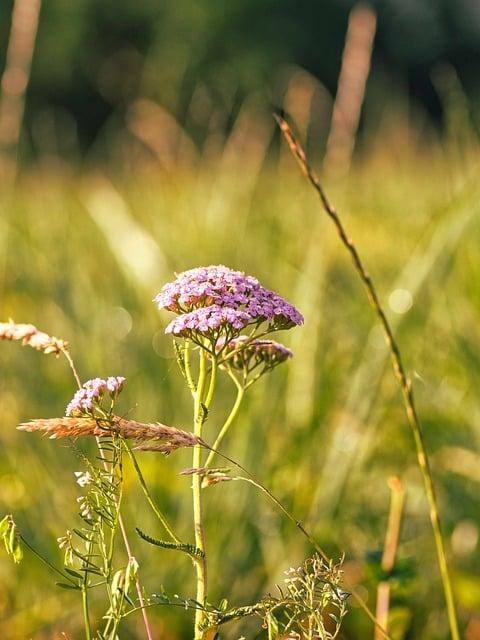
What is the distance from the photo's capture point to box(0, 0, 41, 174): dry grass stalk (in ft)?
7.42

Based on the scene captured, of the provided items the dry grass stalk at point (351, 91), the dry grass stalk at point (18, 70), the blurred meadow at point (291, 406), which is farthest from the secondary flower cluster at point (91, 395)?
the dry grass stalk at point (18, 70)

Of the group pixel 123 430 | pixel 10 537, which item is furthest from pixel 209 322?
pixel 10 537

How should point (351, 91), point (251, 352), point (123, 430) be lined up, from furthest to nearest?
point (351, 91) < point (251, 352) < point (123, 430)

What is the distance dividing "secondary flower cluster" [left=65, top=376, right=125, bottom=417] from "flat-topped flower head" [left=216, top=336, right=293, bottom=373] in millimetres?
98

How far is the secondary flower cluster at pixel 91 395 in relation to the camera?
806 millimetres

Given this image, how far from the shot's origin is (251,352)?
966 mm

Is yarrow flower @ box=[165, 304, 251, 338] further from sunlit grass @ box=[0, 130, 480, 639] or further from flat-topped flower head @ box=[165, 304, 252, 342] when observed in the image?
sunlit grass @ box=[0, 130, 480, 639]

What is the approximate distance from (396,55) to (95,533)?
30.7m

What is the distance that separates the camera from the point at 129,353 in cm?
258

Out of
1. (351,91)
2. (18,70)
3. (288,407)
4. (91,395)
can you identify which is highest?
(18,70)

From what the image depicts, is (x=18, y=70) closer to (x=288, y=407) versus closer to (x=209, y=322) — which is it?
(x=288, y=407)

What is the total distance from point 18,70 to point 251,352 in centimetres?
163

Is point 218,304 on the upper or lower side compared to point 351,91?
lower

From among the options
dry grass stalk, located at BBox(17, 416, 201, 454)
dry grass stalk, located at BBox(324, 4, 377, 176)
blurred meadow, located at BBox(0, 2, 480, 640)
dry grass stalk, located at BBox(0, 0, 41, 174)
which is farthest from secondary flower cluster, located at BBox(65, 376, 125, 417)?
dry grass stalk, located at BBox(0, 0, 41, 174)
